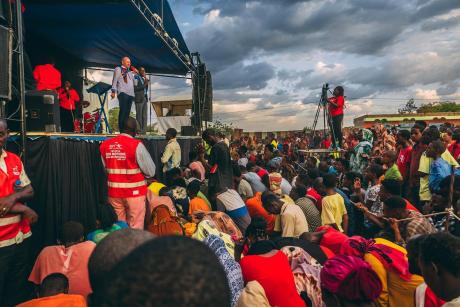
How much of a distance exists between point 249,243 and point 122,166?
5.91 feet

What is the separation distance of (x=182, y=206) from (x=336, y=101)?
530 centimetres

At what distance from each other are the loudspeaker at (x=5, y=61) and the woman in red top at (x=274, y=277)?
2754mm

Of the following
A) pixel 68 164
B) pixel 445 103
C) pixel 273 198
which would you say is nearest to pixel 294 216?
pixel 273 198

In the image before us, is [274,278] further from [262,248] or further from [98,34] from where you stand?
[98,34]

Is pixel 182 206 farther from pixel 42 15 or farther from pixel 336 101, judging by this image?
pixel 42 15

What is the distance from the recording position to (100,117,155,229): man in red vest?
437 cm

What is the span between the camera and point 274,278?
8.50ft

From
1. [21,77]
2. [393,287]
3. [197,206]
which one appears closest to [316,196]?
[197,206]

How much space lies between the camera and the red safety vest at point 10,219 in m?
3.01

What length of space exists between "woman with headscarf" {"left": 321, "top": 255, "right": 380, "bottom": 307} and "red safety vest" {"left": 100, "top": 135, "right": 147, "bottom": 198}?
259 cm

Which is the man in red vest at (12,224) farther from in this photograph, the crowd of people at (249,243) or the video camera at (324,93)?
the video camera at (324,93)

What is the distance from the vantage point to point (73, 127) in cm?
953

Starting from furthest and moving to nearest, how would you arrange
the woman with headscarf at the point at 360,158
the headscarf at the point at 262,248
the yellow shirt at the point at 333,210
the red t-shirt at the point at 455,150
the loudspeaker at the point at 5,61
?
the woman with headscarf at the point at 360,158 → the red t-shirt at the point at 455,150 → the yellow shirt at the point at 333,210 → the loudspeaker at the point at 5,61 → the headscarf at the point at 262,248

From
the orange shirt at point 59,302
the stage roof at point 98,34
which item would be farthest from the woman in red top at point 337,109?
the orange shirt at point 59,302
